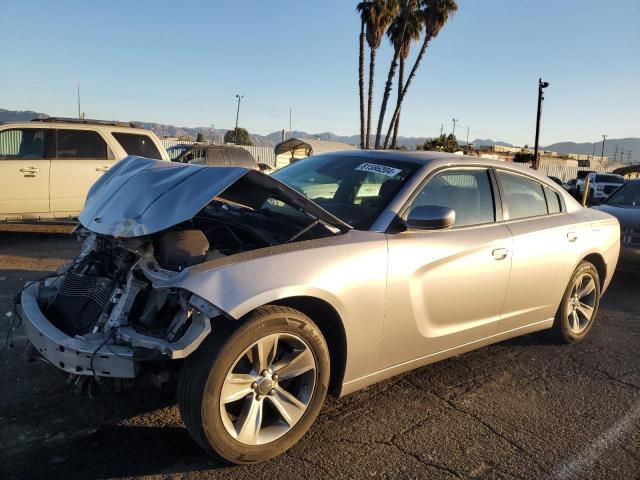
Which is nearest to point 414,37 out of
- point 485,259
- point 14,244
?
point 14,244

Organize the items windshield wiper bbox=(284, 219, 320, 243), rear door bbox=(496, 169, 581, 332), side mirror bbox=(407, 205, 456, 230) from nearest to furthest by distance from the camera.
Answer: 1. windshield wiper bbox=(284, 219, 320, 243)
2. side mirror bbox=(407, 205, 456, 230)
3. rear door bbox=(496, 169, 581, 332)

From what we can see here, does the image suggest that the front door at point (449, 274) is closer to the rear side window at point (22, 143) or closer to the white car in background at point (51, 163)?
the white car in background at point (51, 163)

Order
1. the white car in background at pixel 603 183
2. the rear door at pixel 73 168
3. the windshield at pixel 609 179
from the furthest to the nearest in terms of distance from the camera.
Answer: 1. the windshield at pixel 609 179
2. the white car in background at pixel 603 183
3. the rear door at pixel 73 168

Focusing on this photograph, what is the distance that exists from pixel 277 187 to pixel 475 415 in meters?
1.93

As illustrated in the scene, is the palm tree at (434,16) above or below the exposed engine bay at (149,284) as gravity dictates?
above

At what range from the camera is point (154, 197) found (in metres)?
3.02

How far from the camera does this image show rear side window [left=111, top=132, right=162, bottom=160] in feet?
29.7

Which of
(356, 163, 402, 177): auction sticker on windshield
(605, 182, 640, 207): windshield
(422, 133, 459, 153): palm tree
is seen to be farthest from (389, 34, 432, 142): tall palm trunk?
(356, 163, 402, 177): auction sticker on windshield

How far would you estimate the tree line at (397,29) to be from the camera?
26.6m

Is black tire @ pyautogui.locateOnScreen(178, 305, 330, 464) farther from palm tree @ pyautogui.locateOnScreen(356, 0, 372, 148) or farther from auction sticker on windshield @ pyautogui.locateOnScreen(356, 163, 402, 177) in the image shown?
palm tree @ pyautogui.locateOnScreen(356, 0, 372, 148)

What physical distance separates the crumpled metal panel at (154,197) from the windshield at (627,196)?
7.37 metres

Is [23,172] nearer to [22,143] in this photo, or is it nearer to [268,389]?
[22,143]

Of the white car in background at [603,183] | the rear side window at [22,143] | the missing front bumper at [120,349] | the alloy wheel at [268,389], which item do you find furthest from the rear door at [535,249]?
the white car in background at [603,183]

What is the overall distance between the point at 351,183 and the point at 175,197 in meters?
1.43
